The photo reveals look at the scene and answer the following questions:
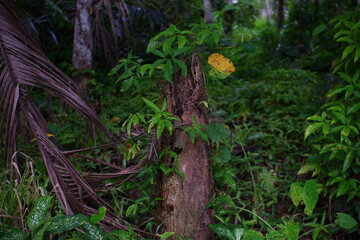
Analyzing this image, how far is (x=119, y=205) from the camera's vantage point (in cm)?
221

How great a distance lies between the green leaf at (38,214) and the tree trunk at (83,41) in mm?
1766

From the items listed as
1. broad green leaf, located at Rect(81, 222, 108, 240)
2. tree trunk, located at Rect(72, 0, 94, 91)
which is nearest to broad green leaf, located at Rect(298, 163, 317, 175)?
broad green leaf, located at Rect(81, 222, 108, 240)

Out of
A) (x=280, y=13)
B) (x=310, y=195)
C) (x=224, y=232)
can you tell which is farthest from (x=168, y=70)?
(x=280, y=13)

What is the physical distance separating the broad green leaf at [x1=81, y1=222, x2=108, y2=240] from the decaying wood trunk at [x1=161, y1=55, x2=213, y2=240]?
1.41ft

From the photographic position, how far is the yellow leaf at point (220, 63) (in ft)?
6.06

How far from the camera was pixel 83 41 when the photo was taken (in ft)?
10.1

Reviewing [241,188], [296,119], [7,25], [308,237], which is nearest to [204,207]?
[241,188]

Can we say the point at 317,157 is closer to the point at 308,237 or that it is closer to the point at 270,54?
the point at 308,237

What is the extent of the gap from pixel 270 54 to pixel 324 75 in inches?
60.7

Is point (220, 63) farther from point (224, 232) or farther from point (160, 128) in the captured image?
point (224, 232)

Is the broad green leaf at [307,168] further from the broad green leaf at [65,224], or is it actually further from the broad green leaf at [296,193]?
the broad green leaf at [65,224]

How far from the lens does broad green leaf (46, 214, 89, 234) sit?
139 centimetres

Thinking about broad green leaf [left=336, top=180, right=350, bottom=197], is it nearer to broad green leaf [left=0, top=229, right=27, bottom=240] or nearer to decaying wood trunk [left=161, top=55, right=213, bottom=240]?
decaying wood trunk [left=161, top=55, right=213, bottom=240]

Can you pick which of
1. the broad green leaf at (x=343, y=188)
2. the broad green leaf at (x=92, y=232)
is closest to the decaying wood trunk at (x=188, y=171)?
the broad green leaf at (x=92, y=232)
